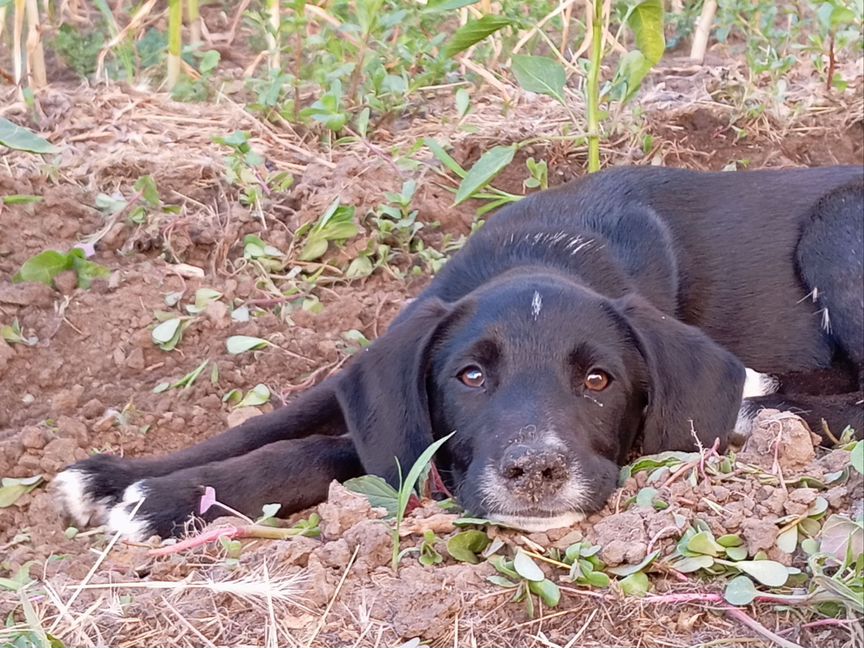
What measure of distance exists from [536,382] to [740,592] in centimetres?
75

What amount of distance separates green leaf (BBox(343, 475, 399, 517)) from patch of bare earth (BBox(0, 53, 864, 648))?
0.08 metres

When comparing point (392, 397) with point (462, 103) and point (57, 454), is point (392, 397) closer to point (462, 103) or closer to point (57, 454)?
point (57, 454)

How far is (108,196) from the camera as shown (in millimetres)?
4301

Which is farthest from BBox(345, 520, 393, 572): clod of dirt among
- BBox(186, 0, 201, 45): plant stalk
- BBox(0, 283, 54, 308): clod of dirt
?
BBox(186, 0, 201, 45): plant stalk

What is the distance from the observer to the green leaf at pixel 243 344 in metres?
3.62

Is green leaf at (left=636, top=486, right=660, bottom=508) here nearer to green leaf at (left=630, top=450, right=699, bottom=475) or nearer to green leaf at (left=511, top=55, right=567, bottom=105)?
green leaf at (left=630, top=450, right=699, bottom=475)

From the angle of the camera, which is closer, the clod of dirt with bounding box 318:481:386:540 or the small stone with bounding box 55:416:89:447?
Result: the clod of dirt with bounding box 318:481:386:540

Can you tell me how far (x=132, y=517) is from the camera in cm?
280

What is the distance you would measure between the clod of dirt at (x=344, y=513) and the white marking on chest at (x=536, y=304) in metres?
0.64

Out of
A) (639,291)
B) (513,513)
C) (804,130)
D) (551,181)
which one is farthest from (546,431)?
(804,130)

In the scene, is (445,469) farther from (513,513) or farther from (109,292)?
(109,292)

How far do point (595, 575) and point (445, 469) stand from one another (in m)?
0.76

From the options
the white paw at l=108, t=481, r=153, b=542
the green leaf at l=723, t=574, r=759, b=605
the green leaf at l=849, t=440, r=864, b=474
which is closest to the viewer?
the green leaf at l=849, t=440, r=864, b=474

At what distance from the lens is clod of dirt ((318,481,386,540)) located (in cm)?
241
